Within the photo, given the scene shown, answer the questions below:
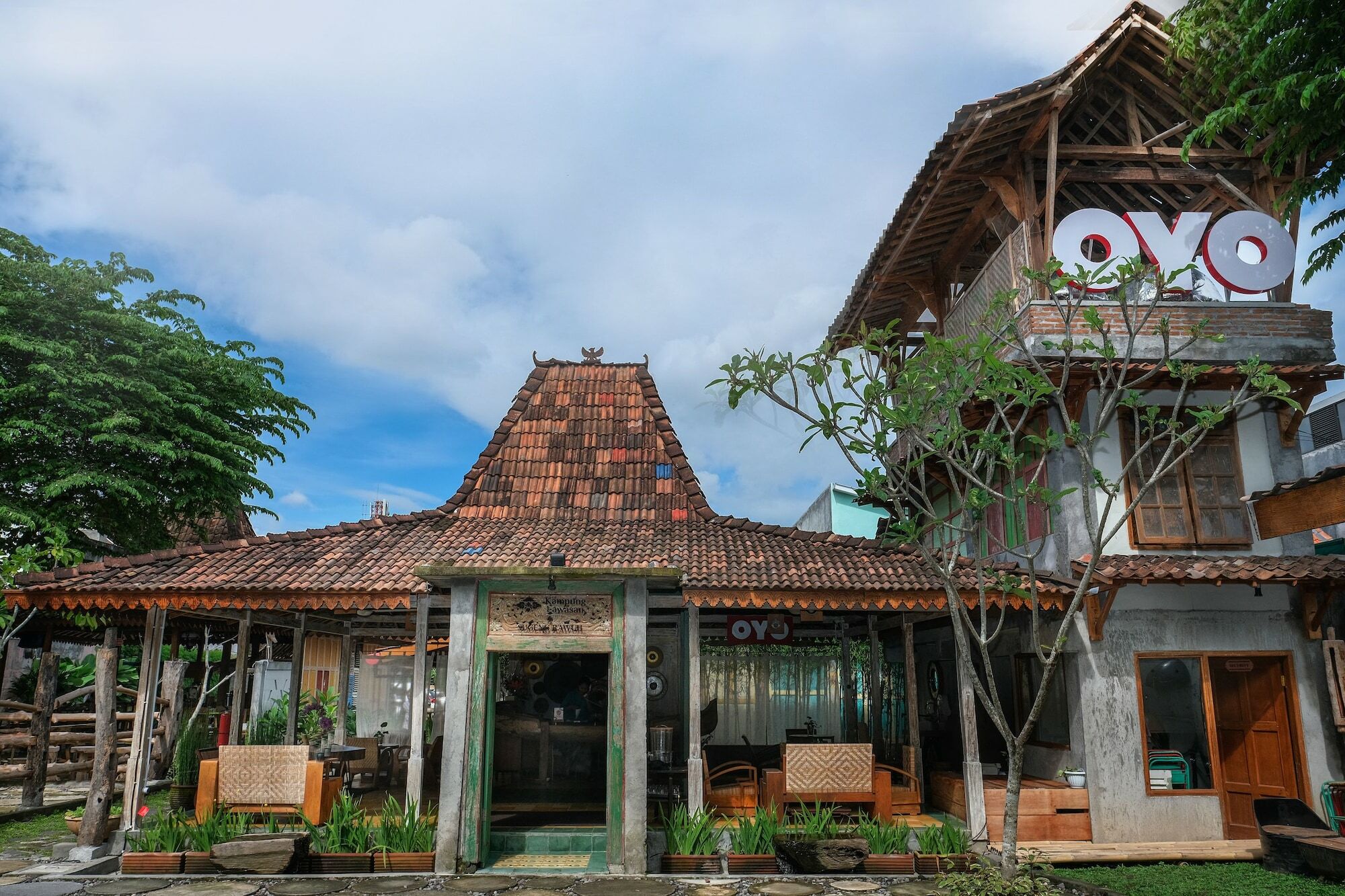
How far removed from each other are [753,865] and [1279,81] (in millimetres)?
9362

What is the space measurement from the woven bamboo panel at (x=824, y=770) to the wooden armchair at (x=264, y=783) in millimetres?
5019

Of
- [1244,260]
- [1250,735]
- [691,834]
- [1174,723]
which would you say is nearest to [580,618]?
[691,834]

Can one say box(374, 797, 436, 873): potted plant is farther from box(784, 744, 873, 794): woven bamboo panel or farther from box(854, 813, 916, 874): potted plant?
box(854, 813, 916, 874): potted plant

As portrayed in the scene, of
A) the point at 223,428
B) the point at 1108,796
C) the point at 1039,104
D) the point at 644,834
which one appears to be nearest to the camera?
the point at 644,834

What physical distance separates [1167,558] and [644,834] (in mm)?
6617

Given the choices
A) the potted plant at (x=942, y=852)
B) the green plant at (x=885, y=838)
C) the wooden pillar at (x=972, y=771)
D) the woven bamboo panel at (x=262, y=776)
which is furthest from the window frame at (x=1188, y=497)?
the woven bamboo panel at (x=262, y=776)

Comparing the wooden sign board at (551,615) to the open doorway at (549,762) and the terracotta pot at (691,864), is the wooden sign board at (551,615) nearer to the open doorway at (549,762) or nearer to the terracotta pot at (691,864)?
the open doorway at (549,762)

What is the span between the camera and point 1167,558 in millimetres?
9961

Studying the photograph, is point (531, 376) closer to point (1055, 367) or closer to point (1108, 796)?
point (1055, 367)

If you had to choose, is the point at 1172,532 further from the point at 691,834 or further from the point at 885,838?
the point at 691,834

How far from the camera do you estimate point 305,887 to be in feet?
26.2

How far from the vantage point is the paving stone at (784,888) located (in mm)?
7781

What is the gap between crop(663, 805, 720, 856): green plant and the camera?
338 inches

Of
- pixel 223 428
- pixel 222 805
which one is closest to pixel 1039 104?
pixel 222 805
